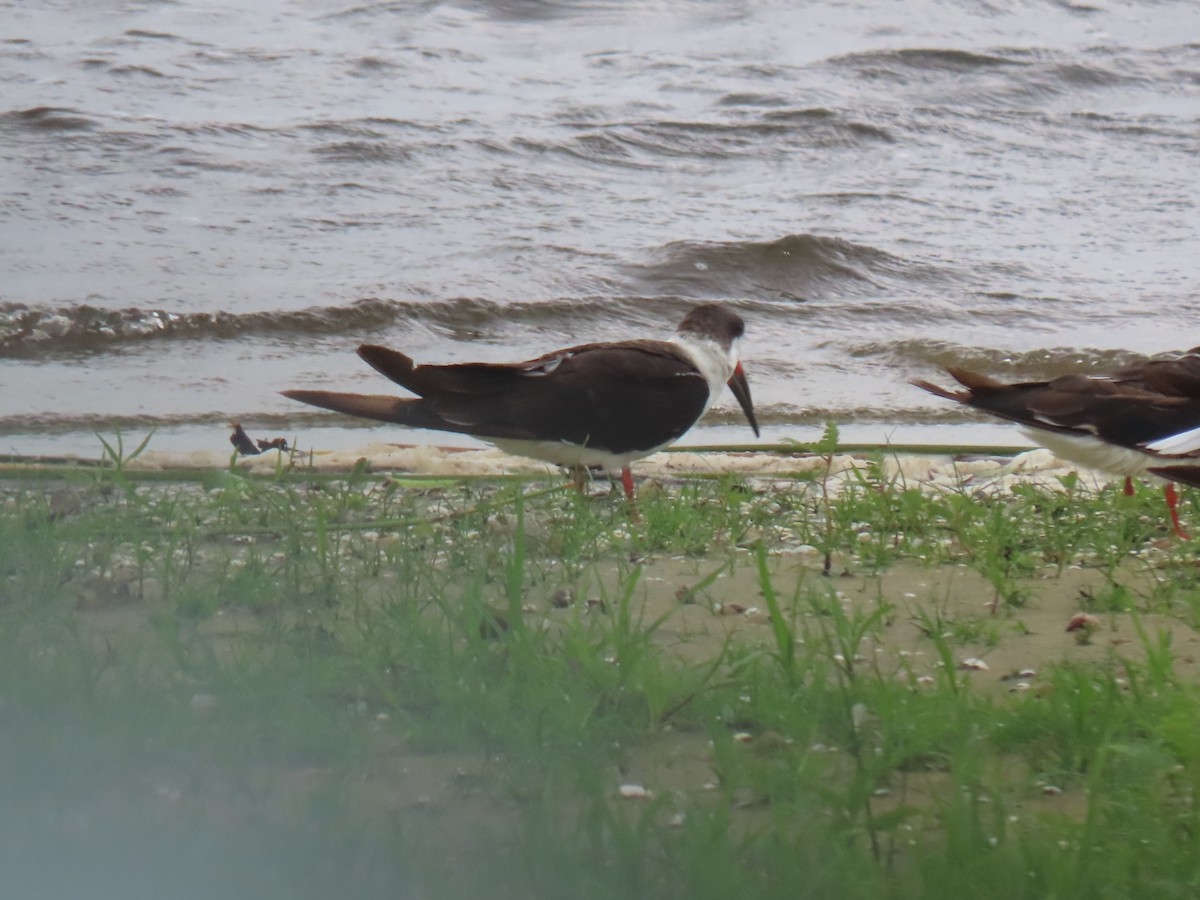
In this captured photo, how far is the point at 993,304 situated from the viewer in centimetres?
934

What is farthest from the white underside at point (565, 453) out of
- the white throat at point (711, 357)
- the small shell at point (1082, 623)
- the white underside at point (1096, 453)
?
the small shell at point (1082, 623)

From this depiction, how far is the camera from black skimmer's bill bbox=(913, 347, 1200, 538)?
4137 mm

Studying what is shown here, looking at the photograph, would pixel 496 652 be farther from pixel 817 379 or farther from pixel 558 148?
pixel 558 148

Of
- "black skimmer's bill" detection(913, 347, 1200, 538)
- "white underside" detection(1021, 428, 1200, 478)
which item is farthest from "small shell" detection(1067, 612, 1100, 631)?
"white underside" detection(1021, 428, 1200, 478)

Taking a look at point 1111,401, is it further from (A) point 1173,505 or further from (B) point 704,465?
(B) point 704,465

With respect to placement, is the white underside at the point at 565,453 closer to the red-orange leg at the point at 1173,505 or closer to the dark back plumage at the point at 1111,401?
the dark back plumage at the point at 1111,401

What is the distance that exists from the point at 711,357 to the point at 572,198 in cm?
580

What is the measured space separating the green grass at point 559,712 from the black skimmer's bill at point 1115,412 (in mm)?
569

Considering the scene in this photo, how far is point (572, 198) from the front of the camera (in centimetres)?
1092

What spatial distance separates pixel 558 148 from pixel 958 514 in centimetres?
871

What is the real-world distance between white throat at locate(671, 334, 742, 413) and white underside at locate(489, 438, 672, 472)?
696mm

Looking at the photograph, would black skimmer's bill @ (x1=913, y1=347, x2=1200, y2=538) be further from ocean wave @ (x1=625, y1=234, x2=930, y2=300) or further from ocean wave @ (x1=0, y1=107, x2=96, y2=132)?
ocean wave @ (x1=0, y1=107, x2=96, y2=132)

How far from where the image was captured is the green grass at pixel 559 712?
1774mm

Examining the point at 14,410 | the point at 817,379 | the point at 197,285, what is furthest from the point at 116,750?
the point at 197,285
